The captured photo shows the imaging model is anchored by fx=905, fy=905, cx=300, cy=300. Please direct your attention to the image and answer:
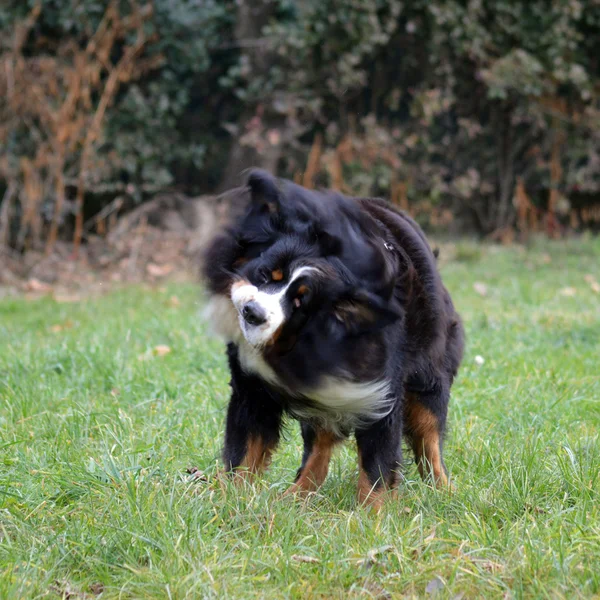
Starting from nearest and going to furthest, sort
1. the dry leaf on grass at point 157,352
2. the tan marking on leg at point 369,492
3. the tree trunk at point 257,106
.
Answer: the tan marking on leg at point 369,492 < the dry leaf on grass at point 157,352 < the tree trunk at point 257,106

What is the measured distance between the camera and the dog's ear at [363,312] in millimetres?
3012

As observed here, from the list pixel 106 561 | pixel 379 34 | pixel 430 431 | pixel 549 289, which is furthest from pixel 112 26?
pixel 106 561

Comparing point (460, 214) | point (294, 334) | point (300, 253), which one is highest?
point (300, 253)

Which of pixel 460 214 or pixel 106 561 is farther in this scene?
pixel 460 214

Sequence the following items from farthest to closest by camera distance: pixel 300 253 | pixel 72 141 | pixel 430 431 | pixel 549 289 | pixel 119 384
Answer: pixel 72 141
pixel 549 289
pixel 119 384
pixel 430 431
pixel 300 253

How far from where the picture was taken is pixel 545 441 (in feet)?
13.1

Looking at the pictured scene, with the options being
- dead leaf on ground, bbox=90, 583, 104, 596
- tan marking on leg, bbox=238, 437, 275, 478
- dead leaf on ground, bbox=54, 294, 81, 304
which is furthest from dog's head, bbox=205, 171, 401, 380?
dead leaf on ground, bbox=54, 294, 81, 304

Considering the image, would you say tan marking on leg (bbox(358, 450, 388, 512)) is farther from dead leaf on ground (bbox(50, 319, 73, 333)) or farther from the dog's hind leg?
dead leaf on ground (bbox(50, 319, 73, 333))

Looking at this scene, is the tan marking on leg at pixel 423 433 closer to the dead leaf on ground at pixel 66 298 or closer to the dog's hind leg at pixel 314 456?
the dog's hind leg at pixel 314 456

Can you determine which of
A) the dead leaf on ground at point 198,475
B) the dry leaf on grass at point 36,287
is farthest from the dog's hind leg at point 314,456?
the dry leaf on grass at point 36,287

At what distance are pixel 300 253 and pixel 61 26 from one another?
334 inches

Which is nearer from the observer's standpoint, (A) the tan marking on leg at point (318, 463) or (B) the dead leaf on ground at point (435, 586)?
(B) the dead leaf on ground at point (435, 586)

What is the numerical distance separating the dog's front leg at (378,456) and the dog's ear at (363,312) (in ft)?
1.38

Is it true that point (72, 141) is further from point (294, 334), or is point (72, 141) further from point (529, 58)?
point (294, 334)
